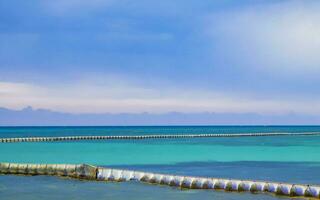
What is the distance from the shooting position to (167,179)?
27.8 m

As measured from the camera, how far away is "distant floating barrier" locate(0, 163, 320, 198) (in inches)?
939

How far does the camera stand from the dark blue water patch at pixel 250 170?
110 ft

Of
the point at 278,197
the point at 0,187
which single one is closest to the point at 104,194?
the point at 0,187

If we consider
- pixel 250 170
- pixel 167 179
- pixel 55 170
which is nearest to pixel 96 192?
pixel 167 179

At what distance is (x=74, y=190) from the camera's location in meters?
27.0

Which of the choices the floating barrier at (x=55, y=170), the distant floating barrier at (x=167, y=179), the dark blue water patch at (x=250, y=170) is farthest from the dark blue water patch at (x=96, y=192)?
the dark blue water patch at (x=250, y=170)

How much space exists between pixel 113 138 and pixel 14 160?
4834 cm

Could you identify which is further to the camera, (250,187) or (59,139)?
(59,139)

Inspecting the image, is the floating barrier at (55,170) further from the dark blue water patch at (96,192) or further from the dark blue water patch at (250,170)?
the dark blue water patch at (250,170)

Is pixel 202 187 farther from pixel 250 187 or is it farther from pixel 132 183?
pixel 132 183

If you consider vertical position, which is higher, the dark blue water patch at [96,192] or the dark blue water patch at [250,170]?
the dark blue water patch at [250,170]

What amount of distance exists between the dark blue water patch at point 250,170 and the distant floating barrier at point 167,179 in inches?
271

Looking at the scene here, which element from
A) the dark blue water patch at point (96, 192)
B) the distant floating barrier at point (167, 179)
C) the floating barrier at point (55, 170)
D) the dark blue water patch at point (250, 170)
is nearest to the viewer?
the distant floating barrier at point (167, 179)

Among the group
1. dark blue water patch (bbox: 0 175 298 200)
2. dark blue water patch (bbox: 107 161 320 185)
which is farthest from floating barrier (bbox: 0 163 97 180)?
dark blue water patch (bbox: 107 161 320 185)
